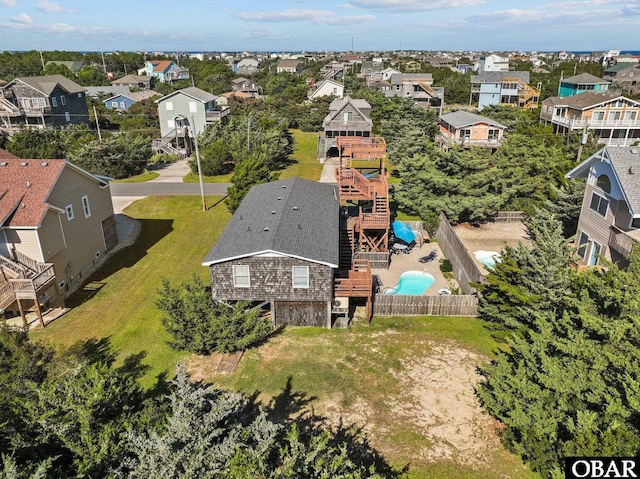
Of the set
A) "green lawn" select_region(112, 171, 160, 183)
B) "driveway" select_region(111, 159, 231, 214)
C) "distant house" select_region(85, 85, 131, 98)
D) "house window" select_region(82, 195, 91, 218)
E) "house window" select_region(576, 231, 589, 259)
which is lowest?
"driveway" select_region(111, 159, 231, 214)

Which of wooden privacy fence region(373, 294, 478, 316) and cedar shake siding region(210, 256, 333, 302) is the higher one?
cedar shake siding region(210, 256, 333, 302)

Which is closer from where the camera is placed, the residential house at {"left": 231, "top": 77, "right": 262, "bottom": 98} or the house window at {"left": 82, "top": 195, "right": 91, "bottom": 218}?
the house window at {"left": 82, "top": 195, "right": 91, "bottom": 218}

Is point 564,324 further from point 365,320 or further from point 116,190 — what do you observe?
point 116,190

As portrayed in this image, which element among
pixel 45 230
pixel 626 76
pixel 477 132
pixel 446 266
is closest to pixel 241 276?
pixel 45 230

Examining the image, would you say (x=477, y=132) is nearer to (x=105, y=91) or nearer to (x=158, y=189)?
(x=158, y=189)

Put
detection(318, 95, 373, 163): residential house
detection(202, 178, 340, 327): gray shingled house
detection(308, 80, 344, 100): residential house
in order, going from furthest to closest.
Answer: detection(308, 80, 344, 100): residential house
detection(318, 95, 373, 163): residential house
detection(202, 178, 340, 327): gray shingled house

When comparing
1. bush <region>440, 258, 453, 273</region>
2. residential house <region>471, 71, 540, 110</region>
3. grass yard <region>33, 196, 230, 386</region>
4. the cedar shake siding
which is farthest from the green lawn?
residential house <region>471, 71, 540, 110</region>

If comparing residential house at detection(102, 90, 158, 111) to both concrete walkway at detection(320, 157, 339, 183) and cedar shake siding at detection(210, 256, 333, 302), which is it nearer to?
concrete walkway at detection(320, 157, 339, 183)
